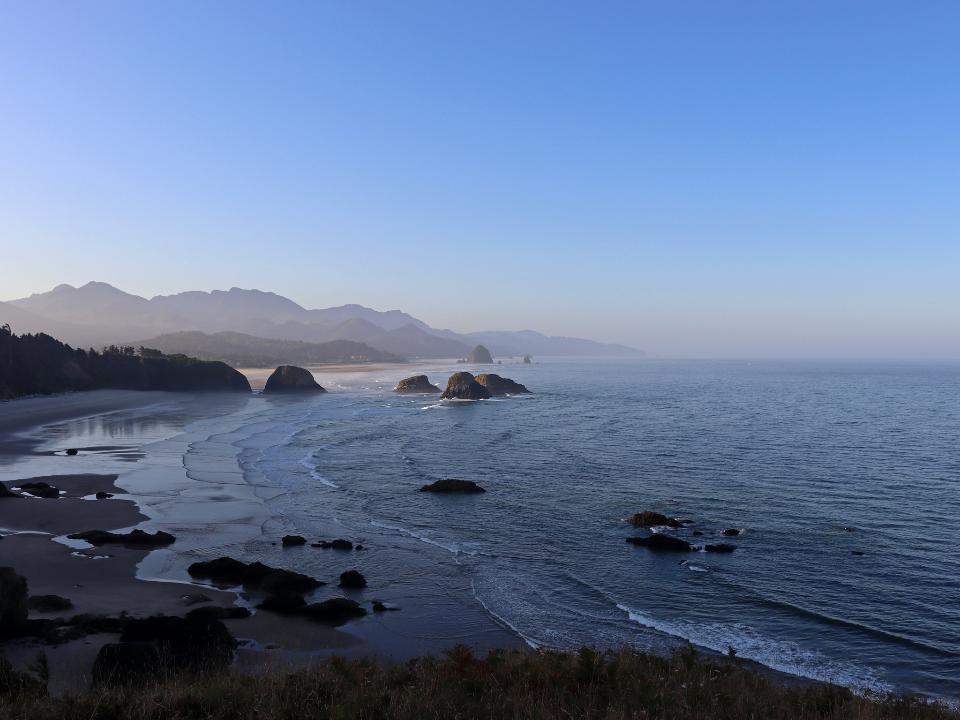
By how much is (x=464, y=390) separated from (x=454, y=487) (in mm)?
72724

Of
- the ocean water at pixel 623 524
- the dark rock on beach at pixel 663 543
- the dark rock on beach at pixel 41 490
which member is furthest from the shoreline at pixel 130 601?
the dark rock on beach at pixel 663 543

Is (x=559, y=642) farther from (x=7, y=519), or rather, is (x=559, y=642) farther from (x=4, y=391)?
(x=4, y=391)

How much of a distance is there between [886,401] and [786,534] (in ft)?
320

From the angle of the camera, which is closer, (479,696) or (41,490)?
(479,696)

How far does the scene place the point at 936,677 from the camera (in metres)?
15.4

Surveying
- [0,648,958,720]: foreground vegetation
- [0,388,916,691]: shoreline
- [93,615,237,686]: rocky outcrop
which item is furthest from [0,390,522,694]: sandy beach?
[0,648,958,720]: foreground vegetation

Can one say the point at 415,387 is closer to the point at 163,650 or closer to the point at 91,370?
the point at 91,370

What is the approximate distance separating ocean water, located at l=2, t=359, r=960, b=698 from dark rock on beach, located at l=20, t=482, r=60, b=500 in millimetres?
3805

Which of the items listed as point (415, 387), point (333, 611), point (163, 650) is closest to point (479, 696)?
point (163, 650)

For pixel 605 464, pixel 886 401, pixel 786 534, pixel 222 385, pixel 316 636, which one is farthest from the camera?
pixel 222 385

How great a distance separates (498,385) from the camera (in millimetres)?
122812

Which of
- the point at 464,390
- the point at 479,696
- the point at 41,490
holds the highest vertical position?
the point at 464,390

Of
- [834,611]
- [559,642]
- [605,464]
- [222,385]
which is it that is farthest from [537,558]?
[222,385]

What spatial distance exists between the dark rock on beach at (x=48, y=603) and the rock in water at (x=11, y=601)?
1.49 metres
